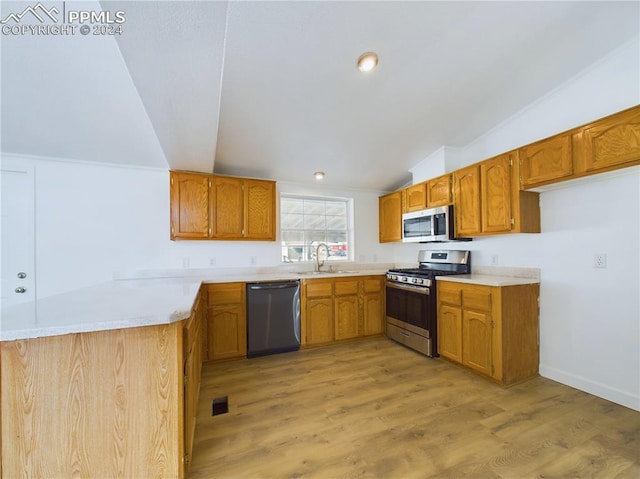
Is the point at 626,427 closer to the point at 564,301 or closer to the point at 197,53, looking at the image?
the point at 564,301

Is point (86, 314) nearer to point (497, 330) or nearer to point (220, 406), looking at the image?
point (220, 406)

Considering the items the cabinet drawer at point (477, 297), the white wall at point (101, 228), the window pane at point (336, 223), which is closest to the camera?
the cabinet drawer at point (477, 297)

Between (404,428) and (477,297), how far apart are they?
57.3 inches

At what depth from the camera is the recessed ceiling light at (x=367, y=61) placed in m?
2.14

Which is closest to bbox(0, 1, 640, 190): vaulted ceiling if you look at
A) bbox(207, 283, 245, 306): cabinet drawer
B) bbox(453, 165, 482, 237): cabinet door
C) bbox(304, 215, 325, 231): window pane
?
bbox(453, 165, 482, 237): cabinet door

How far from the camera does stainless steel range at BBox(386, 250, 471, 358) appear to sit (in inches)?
124

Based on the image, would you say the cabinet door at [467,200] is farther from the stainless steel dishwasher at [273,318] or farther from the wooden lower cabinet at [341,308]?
the stainless steel dishwasher at [273,318]

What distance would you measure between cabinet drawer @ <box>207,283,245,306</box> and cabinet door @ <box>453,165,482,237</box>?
2.64 metres

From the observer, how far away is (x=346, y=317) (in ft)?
12.0

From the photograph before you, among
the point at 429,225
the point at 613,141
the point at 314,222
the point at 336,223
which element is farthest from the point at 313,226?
Answer: the point at 613,141

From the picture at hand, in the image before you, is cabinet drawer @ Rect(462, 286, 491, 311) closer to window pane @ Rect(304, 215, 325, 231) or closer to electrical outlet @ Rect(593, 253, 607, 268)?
electrical outlet @ Rect(593, 253, 607, 268)

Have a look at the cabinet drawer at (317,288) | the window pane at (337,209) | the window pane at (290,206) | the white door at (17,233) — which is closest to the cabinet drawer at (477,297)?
the cabinet drawer at (317,288)

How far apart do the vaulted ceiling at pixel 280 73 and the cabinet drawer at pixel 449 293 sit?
182 centimetres

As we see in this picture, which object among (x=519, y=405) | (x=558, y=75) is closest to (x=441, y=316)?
(x=519, y=405)
